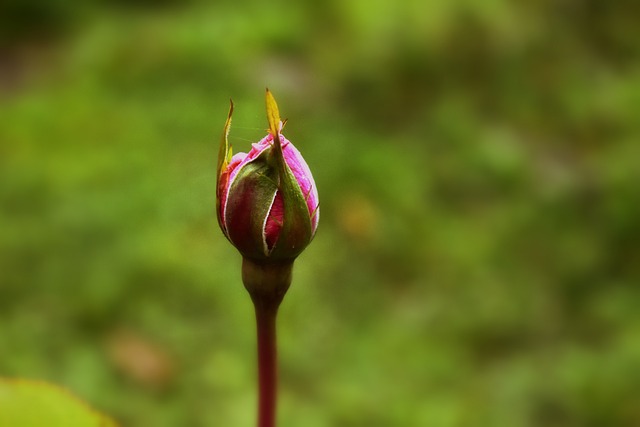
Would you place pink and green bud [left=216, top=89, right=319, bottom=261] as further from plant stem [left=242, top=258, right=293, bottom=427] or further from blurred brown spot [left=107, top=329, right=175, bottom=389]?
blurred brown spot [left=107, top=329, right=175, bottom=389]

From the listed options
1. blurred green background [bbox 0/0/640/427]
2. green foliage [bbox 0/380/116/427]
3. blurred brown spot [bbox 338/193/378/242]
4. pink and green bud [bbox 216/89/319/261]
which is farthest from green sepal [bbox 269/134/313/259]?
blurred brown spot [bbox 338/193/378/242]

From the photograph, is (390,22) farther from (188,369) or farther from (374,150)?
(188,369)

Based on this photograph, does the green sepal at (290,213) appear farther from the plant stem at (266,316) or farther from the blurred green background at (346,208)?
the blurred green background at (346,208)

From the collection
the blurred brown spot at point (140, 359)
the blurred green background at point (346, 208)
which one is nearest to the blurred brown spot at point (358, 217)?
the blurred green background at point (346, 208)

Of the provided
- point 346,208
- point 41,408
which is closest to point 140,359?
point 346,208

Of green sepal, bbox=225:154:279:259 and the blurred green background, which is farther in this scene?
the blurred green background

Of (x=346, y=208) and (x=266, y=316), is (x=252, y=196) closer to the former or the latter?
(x=266, y=316)

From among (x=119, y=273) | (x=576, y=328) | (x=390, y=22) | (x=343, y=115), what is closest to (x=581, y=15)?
(x=390, y=22)
